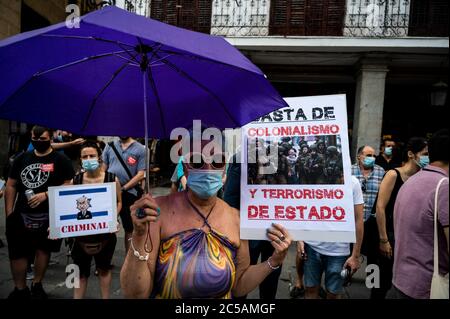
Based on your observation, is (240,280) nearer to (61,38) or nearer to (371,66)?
(61,38)

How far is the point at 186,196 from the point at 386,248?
244cm

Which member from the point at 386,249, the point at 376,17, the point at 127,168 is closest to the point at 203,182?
the point at 386,249

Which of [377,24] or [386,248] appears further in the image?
[377,24]

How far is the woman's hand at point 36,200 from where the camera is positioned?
3771mm

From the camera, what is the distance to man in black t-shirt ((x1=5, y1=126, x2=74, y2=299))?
12.5 ft

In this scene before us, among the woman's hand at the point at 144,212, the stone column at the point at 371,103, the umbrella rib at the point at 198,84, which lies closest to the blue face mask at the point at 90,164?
the umbrella rib at the point at 198,84

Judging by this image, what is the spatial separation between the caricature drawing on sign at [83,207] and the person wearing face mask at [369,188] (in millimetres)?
2838

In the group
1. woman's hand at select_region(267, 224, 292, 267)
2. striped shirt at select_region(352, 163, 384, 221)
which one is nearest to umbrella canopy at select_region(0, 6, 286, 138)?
woman's hand at select_region(267, 224, 292, 267)

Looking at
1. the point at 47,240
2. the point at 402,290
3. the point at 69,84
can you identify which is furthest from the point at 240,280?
the point at 47,240

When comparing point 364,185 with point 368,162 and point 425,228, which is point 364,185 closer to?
point 368,162

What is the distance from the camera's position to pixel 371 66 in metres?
10.6

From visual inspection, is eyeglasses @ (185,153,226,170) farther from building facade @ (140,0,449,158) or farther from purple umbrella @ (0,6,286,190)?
building facade @ (140,0,449,158)

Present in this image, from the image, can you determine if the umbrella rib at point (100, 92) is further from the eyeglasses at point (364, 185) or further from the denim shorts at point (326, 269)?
the eyeglasses at point (364, 185)

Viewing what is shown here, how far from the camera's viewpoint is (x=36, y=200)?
12.4ft
